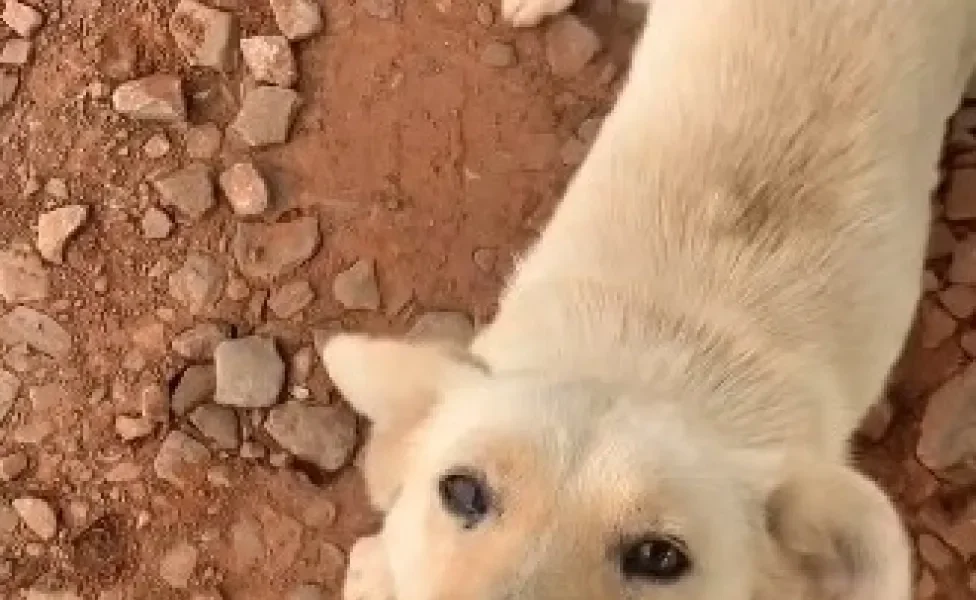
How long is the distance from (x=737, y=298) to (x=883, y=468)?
891mm

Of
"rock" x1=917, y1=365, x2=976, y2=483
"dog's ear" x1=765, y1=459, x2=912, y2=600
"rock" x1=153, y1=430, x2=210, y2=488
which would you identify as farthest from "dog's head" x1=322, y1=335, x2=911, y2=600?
"rock" x1=917, y1=365, x2=976, y2=483

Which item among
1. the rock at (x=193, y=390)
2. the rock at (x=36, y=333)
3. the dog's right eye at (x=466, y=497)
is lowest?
the rock at (x=193, y=390)

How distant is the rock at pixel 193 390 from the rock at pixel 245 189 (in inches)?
15.1

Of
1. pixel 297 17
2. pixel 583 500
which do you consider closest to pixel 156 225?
pixel 297 17

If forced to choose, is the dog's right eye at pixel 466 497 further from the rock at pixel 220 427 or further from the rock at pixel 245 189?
the rock at pixel 245 189

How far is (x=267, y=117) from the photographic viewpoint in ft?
11.1

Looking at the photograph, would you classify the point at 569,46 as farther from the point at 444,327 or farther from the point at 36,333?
the point at 36,333

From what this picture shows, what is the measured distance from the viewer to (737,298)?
247 cm

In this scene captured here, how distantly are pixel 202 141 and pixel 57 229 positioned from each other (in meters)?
0.39

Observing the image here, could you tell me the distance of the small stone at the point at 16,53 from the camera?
11.2 feet

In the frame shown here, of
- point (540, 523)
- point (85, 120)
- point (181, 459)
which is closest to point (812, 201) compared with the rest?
point (540, 523)

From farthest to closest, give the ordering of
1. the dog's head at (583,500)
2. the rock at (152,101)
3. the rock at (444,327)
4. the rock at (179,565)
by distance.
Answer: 1. the rock at (152,101)
2. the rock at (444,327)
3. the rock at (179,565)
4. the dog's head at (583,500)

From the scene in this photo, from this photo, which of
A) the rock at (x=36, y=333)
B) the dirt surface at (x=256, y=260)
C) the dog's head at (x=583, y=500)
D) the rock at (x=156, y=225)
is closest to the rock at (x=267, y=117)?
the dirt surface at (x=256, y=260)

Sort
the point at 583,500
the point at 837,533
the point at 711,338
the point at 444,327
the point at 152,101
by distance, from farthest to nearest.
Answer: the point at 152,101 < the point at 444,327 < the point at 711,338 < the point at 837,533 < the point at 583,500
